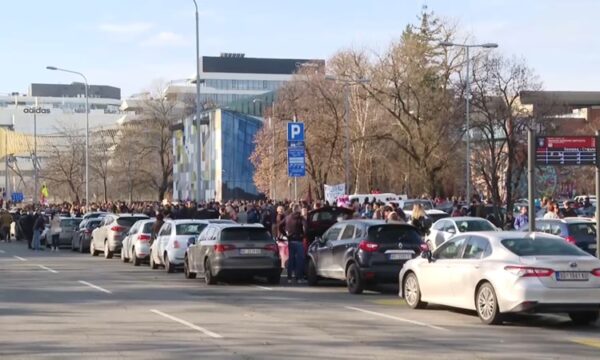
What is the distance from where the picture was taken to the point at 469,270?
1516cm

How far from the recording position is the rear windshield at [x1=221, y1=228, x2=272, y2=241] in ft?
75.0

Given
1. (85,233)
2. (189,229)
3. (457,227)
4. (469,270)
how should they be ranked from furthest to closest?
(85,233) < (457,227) < (189,229) < (469,270)

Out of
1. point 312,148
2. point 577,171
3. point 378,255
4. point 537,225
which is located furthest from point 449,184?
point 378,255

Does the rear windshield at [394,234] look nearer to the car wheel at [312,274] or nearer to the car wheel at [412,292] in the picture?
the car wheel at [312,274]

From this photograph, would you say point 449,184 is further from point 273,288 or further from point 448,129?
point 273,288

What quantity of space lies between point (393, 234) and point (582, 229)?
5.44 metres

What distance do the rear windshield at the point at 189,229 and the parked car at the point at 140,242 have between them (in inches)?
120

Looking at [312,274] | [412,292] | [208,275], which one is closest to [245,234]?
[208,275]

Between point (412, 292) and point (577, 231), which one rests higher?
point (577, 231)

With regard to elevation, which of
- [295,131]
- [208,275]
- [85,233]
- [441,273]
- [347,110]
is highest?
[347,110]

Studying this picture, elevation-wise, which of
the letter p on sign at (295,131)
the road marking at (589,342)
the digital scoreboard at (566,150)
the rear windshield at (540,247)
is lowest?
the road marking at (589,342)

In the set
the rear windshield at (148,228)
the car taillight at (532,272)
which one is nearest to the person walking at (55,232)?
the rear windshield at (148,228)

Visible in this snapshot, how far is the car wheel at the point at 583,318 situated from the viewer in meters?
14.9

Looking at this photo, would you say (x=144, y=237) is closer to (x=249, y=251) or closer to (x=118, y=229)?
(x=118, y=229)
